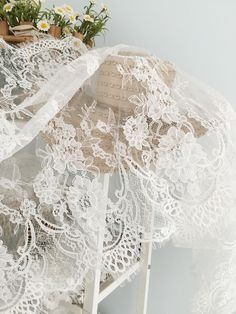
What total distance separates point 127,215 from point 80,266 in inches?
4.6

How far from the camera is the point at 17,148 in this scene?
65 centimetres

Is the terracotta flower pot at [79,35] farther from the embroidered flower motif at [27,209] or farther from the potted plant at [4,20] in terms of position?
the embroidered flower motif at [27,209]

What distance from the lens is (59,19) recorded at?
1083 mm

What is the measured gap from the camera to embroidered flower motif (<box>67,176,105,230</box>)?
705 mm

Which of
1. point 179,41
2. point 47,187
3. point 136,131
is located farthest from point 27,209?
point 179,41

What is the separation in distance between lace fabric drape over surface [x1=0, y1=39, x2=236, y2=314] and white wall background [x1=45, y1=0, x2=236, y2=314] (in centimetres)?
55

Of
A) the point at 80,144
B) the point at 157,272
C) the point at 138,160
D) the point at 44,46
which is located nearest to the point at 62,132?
the point at 80,144

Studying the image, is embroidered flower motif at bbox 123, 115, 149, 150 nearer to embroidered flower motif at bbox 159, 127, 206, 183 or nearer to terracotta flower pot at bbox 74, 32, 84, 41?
embroidered flower motif at bbox 159, 127, 206, 183

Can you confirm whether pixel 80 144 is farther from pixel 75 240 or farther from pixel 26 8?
pixel 26 8

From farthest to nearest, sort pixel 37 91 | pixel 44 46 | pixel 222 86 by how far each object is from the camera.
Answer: pixel 222 86 < pixel 44 46 < pixel 37 91

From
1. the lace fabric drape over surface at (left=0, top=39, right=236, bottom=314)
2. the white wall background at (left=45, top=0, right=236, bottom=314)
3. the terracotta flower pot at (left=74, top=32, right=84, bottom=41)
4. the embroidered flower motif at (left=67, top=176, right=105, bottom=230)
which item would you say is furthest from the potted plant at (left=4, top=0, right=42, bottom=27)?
the embroidered flower motif at (left=67, top=176, right=105, bottom=230)

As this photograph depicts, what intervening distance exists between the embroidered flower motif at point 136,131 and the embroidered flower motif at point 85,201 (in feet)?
0.32

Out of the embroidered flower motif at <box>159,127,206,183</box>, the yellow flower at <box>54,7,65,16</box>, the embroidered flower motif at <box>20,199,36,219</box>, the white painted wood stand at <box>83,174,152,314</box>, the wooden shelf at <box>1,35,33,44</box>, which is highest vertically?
the yellow flower at <box>54,7,65,16</box>

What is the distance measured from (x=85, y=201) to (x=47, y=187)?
7 centimetres
